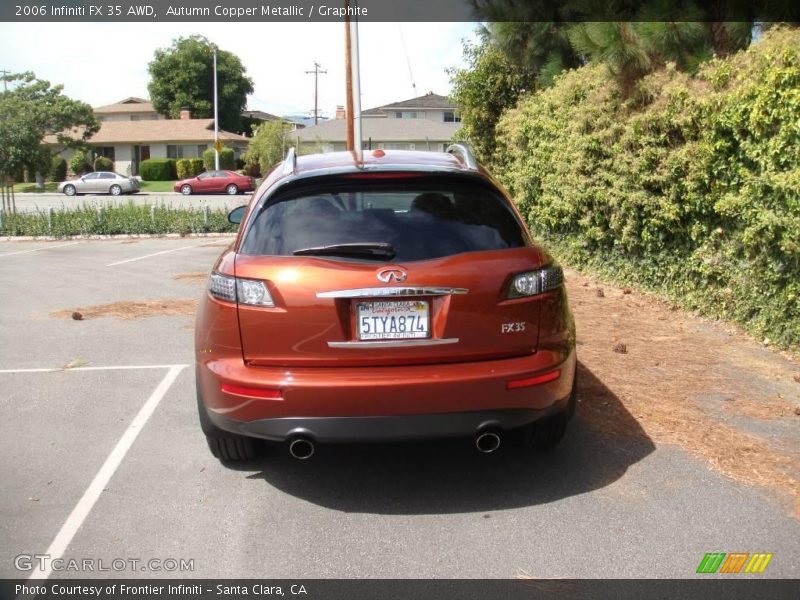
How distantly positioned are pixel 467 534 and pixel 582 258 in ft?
26.7

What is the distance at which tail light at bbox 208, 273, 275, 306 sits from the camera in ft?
13.0

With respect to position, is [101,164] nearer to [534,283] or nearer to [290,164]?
[290,164]

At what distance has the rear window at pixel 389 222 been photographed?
13.4 ft

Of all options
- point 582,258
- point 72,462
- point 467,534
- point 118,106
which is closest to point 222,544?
point 467,534

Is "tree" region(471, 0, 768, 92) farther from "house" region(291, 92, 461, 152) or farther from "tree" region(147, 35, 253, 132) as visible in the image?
"tree" region(147, 35, 253, 132)

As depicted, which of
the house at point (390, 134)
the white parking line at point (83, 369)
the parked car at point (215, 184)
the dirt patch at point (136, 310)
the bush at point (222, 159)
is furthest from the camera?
the house at point (390, 134)

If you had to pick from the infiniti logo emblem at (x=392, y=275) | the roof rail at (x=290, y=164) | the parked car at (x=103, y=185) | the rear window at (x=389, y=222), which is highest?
the roof rail at (x=290, y=164)

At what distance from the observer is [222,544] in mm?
3746

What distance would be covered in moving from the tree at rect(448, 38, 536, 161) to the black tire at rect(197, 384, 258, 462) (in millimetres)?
13068

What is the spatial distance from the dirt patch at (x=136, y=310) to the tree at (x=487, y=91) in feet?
28.3

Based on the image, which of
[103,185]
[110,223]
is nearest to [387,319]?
[110,223]

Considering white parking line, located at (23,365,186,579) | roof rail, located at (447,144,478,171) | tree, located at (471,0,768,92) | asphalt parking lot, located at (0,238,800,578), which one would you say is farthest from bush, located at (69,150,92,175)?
roof rail, located at (447,144,478,171)

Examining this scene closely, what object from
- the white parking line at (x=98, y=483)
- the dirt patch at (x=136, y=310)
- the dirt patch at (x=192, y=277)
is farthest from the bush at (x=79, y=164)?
the white parking line at (x=98, y=483)

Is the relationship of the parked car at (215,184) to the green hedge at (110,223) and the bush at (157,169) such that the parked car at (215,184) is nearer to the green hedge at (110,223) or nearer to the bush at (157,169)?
the bush at (157,169)
